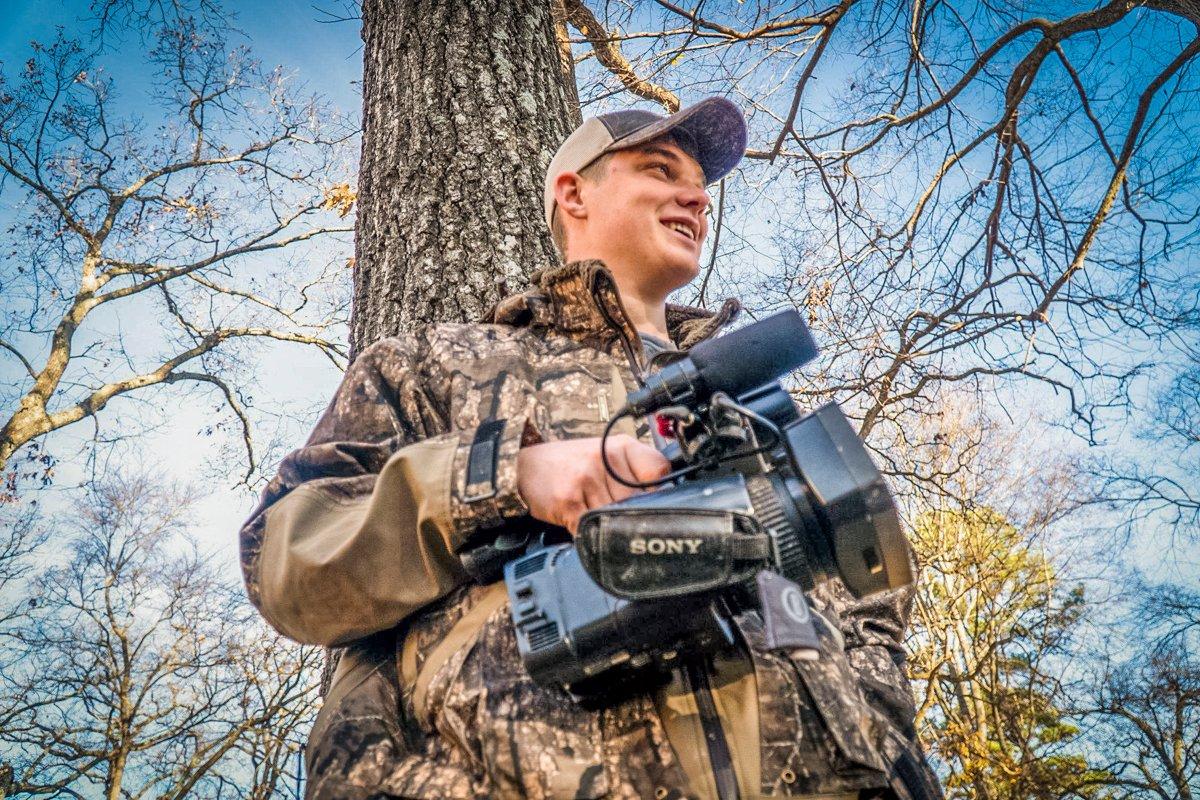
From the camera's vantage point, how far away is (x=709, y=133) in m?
2.39

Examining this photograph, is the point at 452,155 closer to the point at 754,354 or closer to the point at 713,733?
the point at 754,354

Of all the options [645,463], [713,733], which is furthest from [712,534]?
[713,733]

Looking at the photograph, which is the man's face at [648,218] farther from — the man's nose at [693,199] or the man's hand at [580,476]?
the man's hand at [580,476]

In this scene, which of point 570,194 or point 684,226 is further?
point 570,194

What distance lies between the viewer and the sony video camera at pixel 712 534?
1014mm

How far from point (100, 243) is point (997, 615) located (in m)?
15.5

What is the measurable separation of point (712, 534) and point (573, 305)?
106 cm

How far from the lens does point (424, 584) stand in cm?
143

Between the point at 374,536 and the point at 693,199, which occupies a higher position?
the point at 693,199

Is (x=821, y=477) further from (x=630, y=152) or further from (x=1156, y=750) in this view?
(x=1156, y=750)

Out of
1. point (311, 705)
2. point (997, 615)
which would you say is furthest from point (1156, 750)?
point (311, 705)

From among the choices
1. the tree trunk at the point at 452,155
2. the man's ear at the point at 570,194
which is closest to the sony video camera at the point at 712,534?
the man's ear at the point at 570,194

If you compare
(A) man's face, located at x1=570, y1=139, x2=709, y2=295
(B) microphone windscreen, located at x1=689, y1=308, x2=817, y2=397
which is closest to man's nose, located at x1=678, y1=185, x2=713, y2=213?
(A) man's face, located at x1=570, y1=139, x2=709, y2=295

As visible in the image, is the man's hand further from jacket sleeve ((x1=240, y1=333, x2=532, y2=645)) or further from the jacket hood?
the jacket hood
